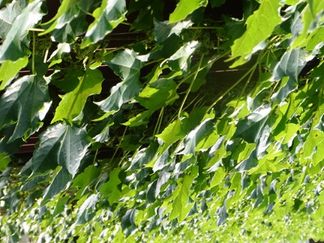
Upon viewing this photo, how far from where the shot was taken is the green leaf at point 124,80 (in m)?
1.23

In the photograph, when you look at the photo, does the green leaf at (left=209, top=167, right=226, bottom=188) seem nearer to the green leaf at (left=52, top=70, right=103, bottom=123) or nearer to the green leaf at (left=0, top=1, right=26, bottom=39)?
the green leaf at (left=52, top=70, right=103, bottom=123)

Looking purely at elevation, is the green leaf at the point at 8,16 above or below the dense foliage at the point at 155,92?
above

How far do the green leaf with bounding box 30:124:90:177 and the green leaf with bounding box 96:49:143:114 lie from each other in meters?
0.09

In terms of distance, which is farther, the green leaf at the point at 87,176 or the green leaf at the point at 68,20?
the green leaf at the point at 87,176

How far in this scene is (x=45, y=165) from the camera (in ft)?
3.90

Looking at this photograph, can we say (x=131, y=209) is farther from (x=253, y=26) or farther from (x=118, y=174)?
(x=253, y=26)

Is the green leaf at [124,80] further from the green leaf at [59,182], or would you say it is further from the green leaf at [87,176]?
the green leaf at [87,176]

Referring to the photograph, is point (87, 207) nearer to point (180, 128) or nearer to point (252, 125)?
point (180, 128)

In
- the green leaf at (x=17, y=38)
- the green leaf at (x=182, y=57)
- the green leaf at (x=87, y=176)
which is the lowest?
the green leaf at (x=87, y=176)

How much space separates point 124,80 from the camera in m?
1.23

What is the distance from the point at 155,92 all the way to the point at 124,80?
0.55ft

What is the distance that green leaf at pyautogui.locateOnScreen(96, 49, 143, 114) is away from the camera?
1.23m

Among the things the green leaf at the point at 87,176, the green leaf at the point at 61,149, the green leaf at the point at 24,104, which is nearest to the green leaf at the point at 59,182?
the green leaf at the point at 61,149

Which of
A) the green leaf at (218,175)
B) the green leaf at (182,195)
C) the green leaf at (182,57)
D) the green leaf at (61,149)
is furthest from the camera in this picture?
the green leaf at (218,175)
